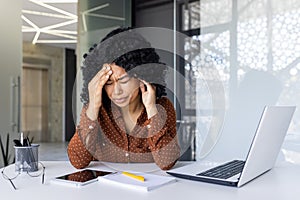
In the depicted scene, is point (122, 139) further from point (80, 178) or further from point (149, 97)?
point (80, 178)

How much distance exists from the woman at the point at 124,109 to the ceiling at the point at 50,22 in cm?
383

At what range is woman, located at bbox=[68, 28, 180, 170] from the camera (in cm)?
105

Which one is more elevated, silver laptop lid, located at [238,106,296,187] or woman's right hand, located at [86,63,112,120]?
woman's right hand, located at [86,63,112,120]

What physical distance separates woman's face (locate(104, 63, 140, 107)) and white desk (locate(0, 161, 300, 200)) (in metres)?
0.32

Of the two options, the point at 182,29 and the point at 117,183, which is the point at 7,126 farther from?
the point at 117,183

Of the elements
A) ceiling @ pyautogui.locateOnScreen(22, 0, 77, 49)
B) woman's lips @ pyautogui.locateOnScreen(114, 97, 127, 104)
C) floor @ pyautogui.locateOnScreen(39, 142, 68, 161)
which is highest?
ceiling @ pyautogui.locateOnScreen(22, 0, 77, 49)

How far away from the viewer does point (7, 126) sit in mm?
3211

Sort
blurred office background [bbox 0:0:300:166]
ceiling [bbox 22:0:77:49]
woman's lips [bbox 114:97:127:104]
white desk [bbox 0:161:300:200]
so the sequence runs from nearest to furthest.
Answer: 1. white desk [bbox 0:161:300:200]
2. woman's lips [bbox 114:97:127:104]
3. blurred office background [bbox 0:0:300:166]
4. ceiling [bbox 22:0:77:49]

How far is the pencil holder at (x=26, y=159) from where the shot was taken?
98 centimetres

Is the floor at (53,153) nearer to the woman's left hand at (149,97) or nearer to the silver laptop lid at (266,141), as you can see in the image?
the woman's left hand at (149,97)

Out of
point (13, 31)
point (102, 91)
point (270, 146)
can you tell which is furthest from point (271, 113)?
point (13, 31)

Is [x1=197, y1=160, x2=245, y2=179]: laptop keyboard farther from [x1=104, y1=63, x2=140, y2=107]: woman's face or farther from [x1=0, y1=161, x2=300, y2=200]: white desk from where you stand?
[x1=104, y1=63, x2=140, y2=107]: woman's face

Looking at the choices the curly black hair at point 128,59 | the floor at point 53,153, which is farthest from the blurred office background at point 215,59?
the floor at point 53,153

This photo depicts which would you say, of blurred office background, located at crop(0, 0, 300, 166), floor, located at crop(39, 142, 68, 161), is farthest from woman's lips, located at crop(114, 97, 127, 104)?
floor, located at crop(39, 142, 68, 161)
